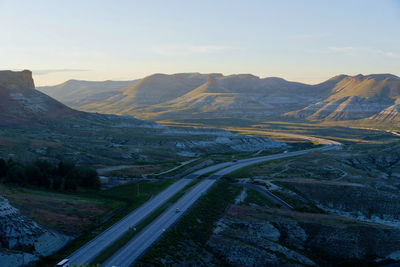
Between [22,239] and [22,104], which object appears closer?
[22,239]

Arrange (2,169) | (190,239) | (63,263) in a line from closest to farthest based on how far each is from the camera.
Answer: (63,263) → (190,239) → (2,169)

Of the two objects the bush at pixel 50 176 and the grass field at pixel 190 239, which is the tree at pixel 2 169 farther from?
the grass field at pixel 190 239

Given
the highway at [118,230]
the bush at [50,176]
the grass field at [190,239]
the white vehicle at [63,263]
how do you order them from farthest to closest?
1. the bush at [50,176]
2. the grass field at [190,239]
3. the highway at [118,230]
4. the white vehicle at [63,263]

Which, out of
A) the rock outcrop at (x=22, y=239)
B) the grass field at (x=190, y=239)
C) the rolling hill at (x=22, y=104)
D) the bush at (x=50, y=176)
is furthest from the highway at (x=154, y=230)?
the rolling hill at (x=22, y=104)

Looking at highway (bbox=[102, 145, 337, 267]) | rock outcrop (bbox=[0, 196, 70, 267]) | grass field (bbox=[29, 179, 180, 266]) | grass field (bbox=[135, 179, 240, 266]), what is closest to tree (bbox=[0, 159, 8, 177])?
grass field (bbox=[29, 179, 180, 266])

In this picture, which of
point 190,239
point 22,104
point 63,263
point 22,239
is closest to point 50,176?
point 22,239

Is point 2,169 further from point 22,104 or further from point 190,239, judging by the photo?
point 22,104

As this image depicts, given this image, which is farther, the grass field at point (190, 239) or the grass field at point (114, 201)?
the grass field at point (114, 201)

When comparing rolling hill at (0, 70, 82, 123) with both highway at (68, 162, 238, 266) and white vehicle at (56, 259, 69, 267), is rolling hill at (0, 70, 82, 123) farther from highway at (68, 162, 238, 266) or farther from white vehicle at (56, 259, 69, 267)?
white vehicle at (56, 259, 69, 267)

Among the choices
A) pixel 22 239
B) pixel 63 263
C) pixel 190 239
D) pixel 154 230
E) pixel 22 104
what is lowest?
pixel 190 239
